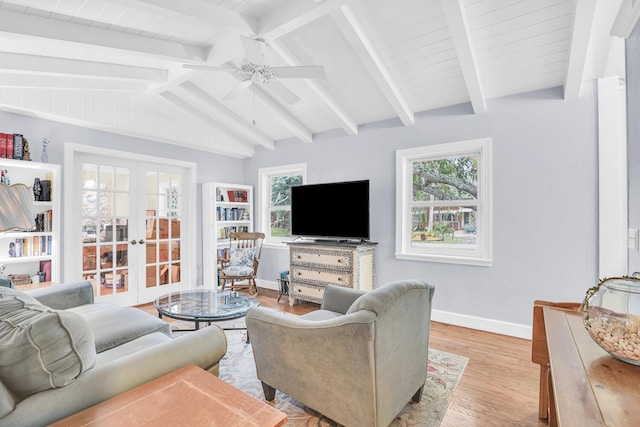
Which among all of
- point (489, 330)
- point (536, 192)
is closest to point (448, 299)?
point (489, 330)

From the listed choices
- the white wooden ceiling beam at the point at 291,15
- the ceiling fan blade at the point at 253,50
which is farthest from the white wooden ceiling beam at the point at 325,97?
the ceiling fan blade at the point at 253,50

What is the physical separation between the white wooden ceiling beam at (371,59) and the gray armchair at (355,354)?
2.03m

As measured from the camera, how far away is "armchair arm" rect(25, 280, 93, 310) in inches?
96.9

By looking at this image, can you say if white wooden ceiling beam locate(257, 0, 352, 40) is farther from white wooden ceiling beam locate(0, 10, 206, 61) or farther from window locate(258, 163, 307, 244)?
window locate(258, 163, 307, 244)

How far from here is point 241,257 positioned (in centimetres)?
475

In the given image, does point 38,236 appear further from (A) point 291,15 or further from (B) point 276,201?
(A) point 291,15

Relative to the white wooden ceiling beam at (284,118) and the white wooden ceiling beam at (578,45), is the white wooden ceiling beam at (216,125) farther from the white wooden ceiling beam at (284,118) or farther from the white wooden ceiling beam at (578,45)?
the white wooden ceiling beam at (578,45)

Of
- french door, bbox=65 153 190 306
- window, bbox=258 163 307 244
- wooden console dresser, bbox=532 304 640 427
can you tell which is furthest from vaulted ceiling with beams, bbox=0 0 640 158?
wooden console dresser, bbox=532 304 640 427

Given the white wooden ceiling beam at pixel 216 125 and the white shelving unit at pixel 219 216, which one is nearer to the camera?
the white wooden ceiling beam at pixel 216 125

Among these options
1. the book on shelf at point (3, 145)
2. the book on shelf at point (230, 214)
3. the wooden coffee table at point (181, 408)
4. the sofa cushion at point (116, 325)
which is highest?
the book on shelf at point (3, 145)

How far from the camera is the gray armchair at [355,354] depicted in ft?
4.92

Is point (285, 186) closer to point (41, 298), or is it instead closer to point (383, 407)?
point (41, 298)

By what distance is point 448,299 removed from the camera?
353 centimetres

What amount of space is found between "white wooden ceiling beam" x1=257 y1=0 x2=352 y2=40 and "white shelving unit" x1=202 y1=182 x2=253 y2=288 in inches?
110
